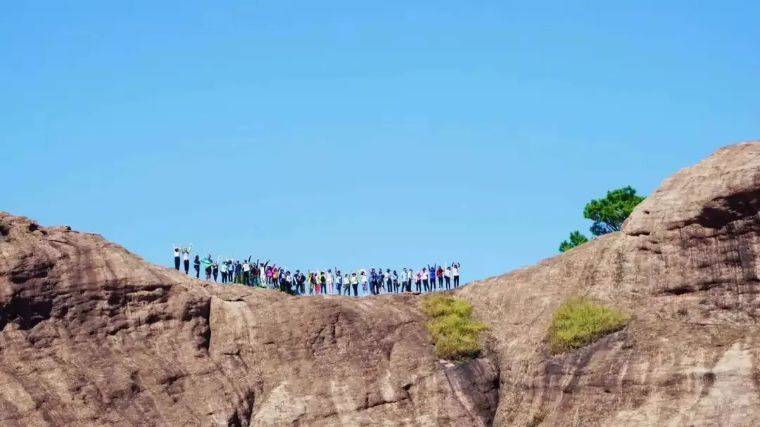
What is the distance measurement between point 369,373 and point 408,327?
4012mm

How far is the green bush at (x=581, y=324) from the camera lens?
52.8 m

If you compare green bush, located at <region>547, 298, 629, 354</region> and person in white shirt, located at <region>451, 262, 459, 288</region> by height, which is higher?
person in white shirt, located at <region>451, 262, 459, 288</region>

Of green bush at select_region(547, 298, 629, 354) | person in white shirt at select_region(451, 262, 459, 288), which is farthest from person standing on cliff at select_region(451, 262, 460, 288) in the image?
green bush at select_region(547, 298, 629, 354)

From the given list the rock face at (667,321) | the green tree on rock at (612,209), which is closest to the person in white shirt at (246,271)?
the rock face at (667,321)

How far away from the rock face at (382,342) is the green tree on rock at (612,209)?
37390 mm

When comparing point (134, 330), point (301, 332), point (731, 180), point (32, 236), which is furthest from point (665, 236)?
point (32, 236)

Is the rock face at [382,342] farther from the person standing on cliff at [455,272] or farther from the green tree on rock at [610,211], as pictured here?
the green tree on rock at [610,211]

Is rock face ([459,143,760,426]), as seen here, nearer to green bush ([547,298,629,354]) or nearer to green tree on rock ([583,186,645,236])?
green bush ([547,298,629,354])

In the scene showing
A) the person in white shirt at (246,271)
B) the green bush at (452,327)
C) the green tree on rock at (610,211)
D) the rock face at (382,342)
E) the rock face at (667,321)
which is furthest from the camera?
the green tree on rock at (610,211)

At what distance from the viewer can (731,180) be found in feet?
171

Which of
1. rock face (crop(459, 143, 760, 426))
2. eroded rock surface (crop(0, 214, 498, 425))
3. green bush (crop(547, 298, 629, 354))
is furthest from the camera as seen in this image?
green bush (crop(547, 298, 629, 354))

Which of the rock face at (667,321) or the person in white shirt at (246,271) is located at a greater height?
the person in white shirt at (246,271)

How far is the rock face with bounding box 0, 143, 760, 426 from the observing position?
50.0 metres

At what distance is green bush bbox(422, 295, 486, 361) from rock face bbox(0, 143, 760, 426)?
629 mm
